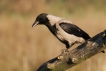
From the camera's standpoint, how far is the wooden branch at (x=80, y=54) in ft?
16.2

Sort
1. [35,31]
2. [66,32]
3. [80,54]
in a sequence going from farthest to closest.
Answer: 1. [35,31]
2. [66,32]
3. [80,54]

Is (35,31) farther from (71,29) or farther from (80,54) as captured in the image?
(80,54)

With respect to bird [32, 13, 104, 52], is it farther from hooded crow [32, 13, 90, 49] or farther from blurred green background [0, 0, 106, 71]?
blurred green background [0, 0, 106, 71]

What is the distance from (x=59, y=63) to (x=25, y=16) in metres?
9.40

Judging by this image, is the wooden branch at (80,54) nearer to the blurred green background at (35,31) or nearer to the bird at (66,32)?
the bird at (66,32)

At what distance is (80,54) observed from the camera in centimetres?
505

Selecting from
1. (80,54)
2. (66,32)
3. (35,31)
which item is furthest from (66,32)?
Answer: (35,31)

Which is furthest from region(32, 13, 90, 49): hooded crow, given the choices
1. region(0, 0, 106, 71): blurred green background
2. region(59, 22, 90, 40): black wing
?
region(0, 0, 106, 71): blurred green background

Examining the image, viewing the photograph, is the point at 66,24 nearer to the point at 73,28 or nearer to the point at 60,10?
the point at 73,28

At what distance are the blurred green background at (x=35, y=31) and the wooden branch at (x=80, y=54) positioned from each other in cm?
142

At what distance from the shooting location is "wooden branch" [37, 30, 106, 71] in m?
4.94

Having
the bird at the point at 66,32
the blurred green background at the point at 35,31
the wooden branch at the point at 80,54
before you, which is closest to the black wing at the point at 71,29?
the bird at the point at 66,32

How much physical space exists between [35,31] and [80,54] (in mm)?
6422

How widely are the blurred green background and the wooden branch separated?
1.42 metres
